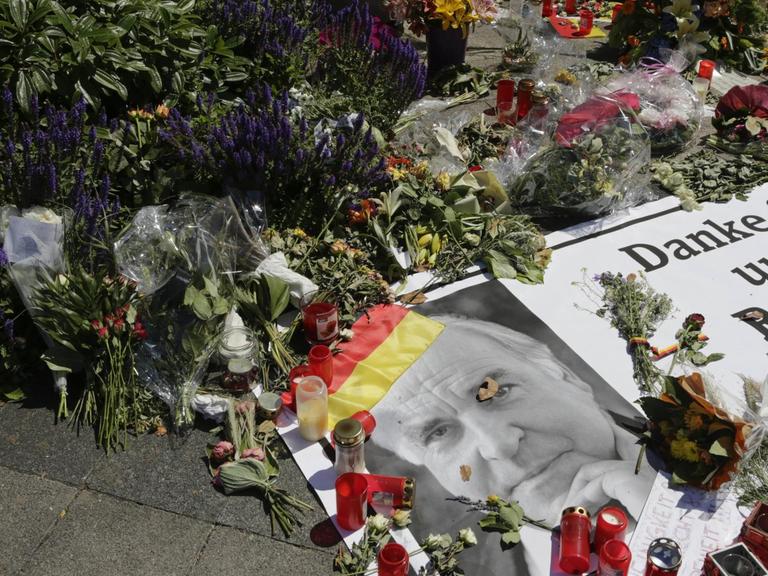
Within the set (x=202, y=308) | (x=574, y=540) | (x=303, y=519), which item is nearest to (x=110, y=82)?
(x=202, y=308)

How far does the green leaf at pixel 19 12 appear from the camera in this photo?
9.85 ft

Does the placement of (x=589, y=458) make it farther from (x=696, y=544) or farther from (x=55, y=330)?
(x=55, y=330)

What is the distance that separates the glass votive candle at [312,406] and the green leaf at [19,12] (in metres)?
1.91

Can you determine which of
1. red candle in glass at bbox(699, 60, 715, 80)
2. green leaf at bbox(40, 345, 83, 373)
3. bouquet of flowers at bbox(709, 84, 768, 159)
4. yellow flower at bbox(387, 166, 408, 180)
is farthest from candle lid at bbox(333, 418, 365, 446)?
red candle in glass at bbox(699, 60, 715, 80)

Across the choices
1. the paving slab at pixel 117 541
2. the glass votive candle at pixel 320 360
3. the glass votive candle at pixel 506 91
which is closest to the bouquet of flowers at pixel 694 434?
the glass votive candle at pixel 320 360

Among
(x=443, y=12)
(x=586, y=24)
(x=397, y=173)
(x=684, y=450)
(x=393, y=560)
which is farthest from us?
(x=586, y=24)

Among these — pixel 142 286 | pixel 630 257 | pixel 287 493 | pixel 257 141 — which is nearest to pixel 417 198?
pixel 257 141

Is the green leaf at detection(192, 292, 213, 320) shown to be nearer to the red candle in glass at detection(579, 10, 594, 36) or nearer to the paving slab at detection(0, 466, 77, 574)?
the paving slab at detection(0, 466, 77, 574)

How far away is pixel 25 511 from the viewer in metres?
2.35

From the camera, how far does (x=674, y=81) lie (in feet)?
14.6

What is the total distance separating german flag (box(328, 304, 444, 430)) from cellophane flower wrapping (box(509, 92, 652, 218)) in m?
1.06

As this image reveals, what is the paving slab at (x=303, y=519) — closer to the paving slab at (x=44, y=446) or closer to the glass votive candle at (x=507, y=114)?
the paving slab at (x=44, y=446)

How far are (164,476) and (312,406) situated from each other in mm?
541

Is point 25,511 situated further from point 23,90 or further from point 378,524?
point 23,90
